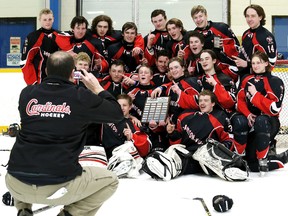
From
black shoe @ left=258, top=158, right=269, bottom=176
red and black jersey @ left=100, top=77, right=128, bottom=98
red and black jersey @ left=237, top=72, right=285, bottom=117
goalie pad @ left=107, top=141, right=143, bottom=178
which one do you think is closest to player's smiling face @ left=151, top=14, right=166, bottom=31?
red and black jersey @ left=100, top=77, right=128, bottom=98

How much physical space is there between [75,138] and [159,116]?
6.60 ft

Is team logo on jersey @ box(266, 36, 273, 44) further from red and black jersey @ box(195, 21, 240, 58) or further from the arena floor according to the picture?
the arena floor

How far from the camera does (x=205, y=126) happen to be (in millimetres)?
3520

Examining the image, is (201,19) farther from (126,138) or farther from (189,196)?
(189,196)

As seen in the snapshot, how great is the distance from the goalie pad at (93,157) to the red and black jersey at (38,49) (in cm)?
164

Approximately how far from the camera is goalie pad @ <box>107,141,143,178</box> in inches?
129

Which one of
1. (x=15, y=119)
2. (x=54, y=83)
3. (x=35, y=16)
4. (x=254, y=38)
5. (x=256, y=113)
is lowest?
(x=15, y=119)

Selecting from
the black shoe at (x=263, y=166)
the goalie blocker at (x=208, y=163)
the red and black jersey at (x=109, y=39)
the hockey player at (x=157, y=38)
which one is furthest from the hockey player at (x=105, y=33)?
the black shoe at (x=263, y=166)

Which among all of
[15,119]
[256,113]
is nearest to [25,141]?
[256,113]

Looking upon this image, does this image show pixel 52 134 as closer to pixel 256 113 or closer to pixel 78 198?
pixel 78 198

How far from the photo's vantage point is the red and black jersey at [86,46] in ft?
14.4

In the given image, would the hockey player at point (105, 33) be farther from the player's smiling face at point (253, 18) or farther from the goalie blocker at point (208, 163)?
the goalie blocker at point (208, 163)

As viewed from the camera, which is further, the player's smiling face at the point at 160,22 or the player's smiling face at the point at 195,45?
the player's smiling face at the point at 160,22

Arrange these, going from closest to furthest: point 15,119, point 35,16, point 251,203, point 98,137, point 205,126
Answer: point 251,203, point 205,126, point 98,137, point 15,119, point 35,16
